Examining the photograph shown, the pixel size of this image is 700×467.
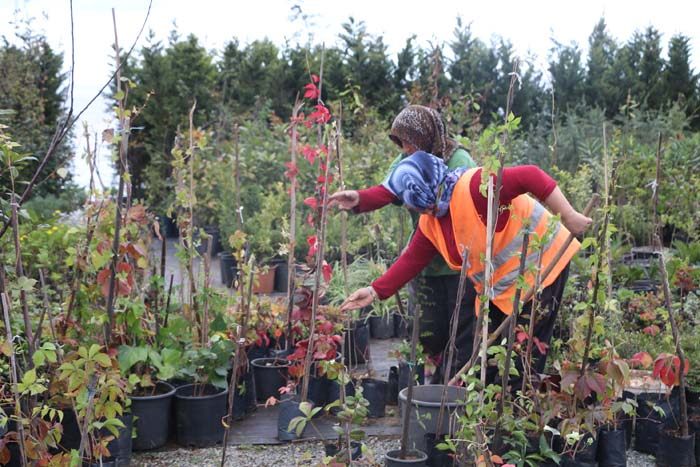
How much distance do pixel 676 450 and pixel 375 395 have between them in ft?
4.67

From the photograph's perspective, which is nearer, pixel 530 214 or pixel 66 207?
pixel 530 214

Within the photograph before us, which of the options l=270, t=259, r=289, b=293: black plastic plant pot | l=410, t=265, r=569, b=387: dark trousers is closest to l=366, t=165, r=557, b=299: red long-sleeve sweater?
l=410, t=265, r=569, b=387: dark trousers

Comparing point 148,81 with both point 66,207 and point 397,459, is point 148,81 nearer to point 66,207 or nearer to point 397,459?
point 66,207

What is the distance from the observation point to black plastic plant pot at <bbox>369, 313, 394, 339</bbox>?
5.82 m

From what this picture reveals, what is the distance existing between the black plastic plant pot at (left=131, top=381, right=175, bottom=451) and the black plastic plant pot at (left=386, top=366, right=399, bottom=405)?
117 cm

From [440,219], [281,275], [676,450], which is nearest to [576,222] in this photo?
[440,219]

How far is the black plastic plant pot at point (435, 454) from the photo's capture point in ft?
9.70

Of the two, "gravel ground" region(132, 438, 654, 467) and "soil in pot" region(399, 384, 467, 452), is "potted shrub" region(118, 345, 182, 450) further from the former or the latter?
"soil in pot" region(399, 384, 467, 452)

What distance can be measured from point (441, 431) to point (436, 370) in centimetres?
82

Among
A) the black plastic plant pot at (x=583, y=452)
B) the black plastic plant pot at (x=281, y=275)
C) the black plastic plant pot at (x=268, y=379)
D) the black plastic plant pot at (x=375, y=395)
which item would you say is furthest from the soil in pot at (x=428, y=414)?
the black plastic plant pot at (x=281, y=275)

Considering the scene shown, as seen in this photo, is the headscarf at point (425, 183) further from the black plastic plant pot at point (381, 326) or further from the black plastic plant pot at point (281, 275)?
the black plastic plant pot at point (281, 275)

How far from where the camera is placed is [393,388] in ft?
14.0

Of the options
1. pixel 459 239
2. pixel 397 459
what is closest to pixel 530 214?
pixel 459 239

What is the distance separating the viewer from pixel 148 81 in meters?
12.8
